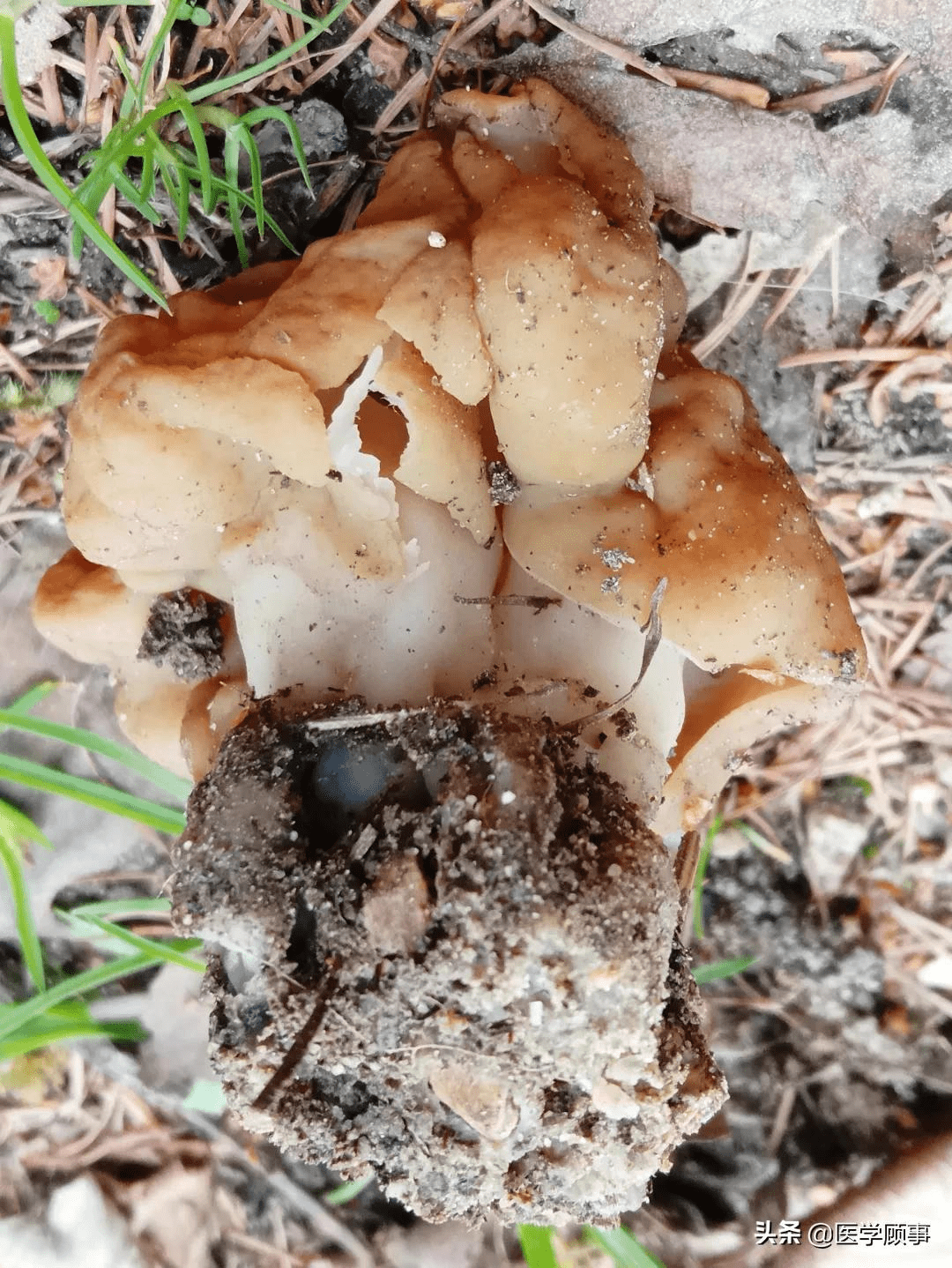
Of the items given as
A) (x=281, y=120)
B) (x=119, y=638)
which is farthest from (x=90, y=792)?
(x=281, y=120)

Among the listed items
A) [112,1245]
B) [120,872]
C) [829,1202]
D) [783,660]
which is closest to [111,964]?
[120,872]

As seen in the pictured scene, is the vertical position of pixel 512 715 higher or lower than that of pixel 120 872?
higher

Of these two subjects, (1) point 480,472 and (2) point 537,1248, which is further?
(2) point 537,1248

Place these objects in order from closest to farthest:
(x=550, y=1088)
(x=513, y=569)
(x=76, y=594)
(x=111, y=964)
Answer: (x=550, y=1088)
(x=513, y=569)
(x=76, y=594)
(x=111, y=964)

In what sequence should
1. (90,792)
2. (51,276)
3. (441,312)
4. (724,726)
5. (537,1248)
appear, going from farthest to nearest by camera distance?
(90,792), (537,1248), (51,276), (724,726), (441,312)

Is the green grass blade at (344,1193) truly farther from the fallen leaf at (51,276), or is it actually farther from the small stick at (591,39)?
the small stick at (591,39)

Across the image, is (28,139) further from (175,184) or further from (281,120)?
(281,120)

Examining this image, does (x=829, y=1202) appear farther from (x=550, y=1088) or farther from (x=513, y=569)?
(x=513, y=569)
